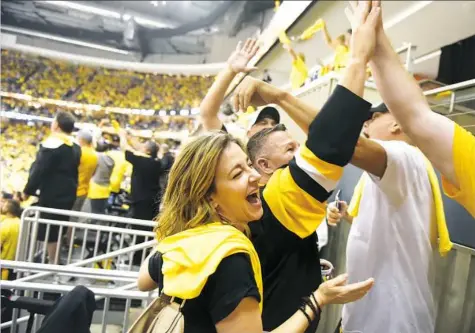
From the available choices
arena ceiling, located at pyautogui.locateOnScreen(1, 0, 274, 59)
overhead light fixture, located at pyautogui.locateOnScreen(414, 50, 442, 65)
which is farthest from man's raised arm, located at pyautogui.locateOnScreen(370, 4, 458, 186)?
arena ceiling, located at pyautogui.locateOnScreen(1, 0, 274, 59)

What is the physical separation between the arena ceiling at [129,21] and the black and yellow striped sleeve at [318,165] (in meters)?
12.5

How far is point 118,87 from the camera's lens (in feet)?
56.8

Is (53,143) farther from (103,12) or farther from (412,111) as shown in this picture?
(103,12)

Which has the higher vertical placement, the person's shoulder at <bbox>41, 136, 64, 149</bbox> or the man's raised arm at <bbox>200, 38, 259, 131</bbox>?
the man's raised arm at <bbox>200, 38, 259, 131</bbox>

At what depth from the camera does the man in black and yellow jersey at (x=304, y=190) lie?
2.67 ft

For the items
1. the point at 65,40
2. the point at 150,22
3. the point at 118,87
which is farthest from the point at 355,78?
the point at 118,87

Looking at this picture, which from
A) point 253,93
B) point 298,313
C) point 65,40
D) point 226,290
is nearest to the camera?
point 226,290

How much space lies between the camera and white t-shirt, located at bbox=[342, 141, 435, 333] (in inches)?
43.3

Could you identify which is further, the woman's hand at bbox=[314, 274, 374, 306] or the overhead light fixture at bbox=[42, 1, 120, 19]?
the overhead light fixture at bbox=[42, 1, 120, 19]

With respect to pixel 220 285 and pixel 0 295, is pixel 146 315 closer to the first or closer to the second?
pixel 220 285

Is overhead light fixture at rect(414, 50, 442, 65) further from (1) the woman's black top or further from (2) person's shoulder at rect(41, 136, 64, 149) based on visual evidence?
(1) the woman's black top

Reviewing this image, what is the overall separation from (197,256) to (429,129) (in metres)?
0.57

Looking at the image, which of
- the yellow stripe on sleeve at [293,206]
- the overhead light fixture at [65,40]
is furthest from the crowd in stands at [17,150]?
the yellow stripe on sleeve at [293,206]

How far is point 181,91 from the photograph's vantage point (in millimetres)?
17203
